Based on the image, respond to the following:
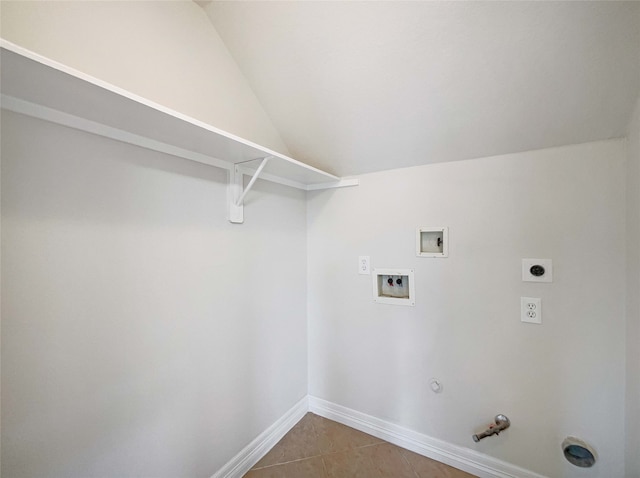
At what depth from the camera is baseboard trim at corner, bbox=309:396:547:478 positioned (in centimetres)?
141

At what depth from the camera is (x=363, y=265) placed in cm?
185

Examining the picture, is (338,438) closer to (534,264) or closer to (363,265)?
(363,265)

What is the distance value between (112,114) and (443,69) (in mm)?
1362

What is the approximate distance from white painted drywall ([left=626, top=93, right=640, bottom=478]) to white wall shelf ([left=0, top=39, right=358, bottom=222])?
1.53 meters

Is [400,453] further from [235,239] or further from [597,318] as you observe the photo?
[235,239]

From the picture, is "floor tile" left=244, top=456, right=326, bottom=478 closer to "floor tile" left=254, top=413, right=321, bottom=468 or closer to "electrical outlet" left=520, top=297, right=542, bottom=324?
"floor tile" left=254, top=413, right=321, bottom=468

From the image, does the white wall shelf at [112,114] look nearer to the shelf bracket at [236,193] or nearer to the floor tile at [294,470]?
the shelf bracket at [236,193]

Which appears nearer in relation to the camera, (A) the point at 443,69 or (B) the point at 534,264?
(A) the point at 443,69

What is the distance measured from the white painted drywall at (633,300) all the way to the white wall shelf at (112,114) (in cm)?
153

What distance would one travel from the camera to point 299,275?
2.00 metres

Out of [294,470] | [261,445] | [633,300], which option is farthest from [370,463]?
[633,300]

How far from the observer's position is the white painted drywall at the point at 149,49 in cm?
81

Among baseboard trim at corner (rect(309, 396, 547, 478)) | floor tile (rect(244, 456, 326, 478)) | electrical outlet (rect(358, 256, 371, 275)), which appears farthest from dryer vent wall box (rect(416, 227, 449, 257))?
floor tile (rect(244, 456, 326, 478))

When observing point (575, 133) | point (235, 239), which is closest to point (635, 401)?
point (575, 133)
